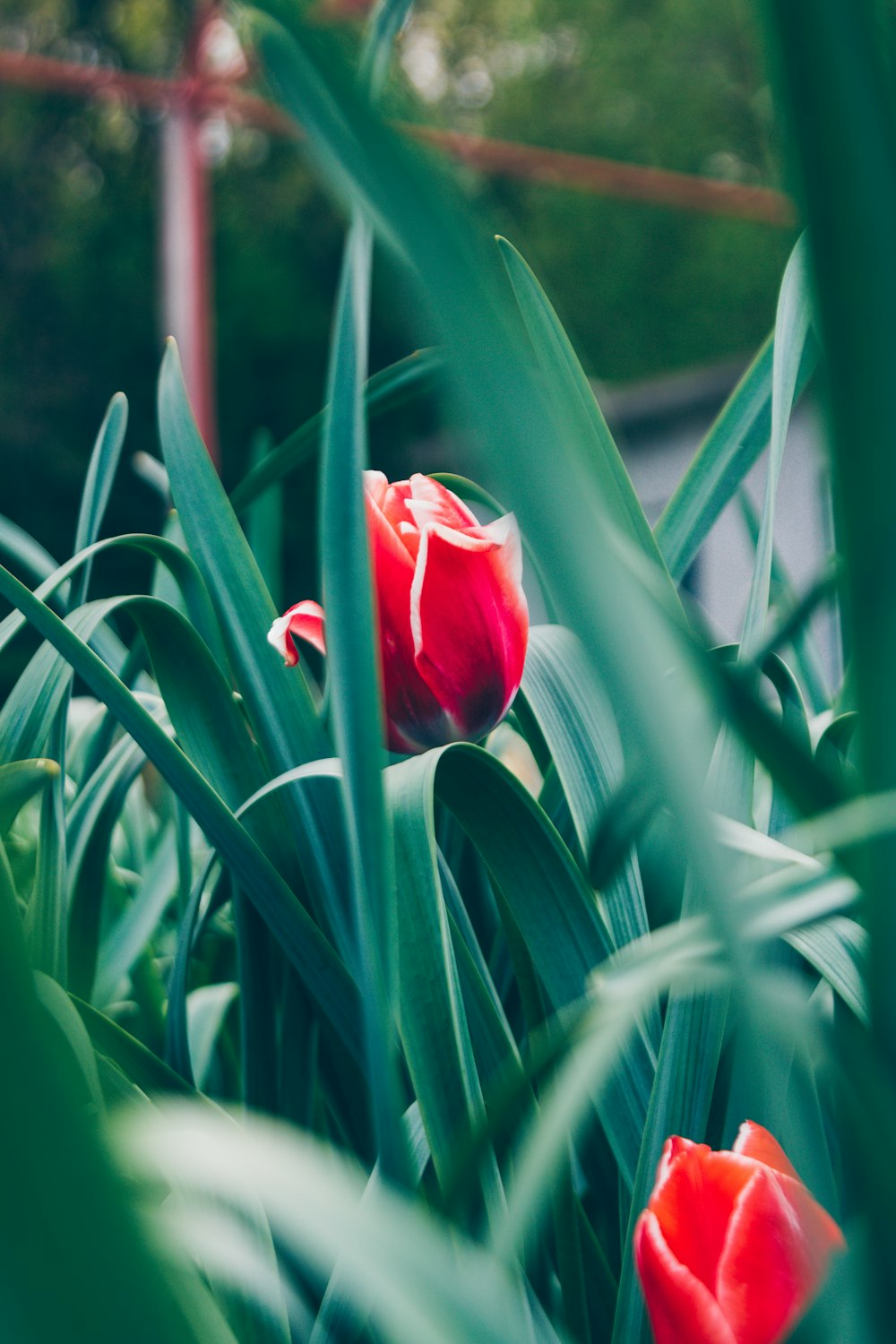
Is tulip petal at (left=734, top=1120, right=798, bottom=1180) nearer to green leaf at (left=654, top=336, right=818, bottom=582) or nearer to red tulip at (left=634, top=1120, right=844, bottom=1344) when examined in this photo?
red tulip at (left=634, top=1120, right=844, bottom=1344)

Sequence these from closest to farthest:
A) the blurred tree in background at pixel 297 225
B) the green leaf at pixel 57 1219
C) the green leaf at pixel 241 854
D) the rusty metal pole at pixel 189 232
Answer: the green leaf at pixel 57 1219
the green leaf at pixel 241 854
the rusty metal pole at pixel 189 232
the blurred tree in background at pixel 297 225

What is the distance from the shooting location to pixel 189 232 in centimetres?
354

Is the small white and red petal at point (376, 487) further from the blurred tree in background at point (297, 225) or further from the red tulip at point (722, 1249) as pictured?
Answer: the blurred tree in background at point (297, 225)

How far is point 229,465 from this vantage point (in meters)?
4.88

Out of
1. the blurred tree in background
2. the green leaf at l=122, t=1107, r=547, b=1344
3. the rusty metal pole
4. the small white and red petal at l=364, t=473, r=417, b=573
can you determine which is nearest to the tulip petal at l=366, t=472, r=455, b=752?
the small white and red petal at l=364, t=473, r=417, b=573

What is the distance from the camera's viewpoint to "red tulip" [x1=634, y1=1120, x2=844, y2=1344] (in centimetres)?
12

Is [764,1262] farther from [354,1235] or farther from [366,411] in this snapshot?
[366,411]

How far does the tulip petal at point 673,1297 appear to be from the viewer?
12 centimetres

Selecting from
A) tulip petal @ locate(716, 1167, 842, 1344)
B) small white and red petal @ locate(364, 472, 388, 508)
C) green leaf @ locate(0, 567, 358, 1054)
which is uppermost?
small white and red petal @ locate(364, 472, 388, 508)

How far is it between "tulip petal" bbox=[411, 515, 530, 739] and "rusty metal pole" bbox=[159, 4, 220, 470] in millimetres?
3420

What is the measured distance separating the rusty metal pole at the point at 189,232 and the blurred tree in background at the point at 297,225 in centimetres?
72

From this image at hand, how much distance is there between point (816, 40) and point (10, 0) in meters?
6.24

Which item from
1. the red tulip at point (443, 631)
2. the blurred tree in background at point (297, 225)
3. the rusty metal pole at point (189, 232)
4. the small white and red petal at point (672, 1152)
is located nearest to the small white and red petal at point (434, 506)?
the red tulip at point (443, 631)

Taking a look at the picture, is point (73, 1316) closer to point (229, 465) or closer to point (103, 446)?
point (103, 446)
